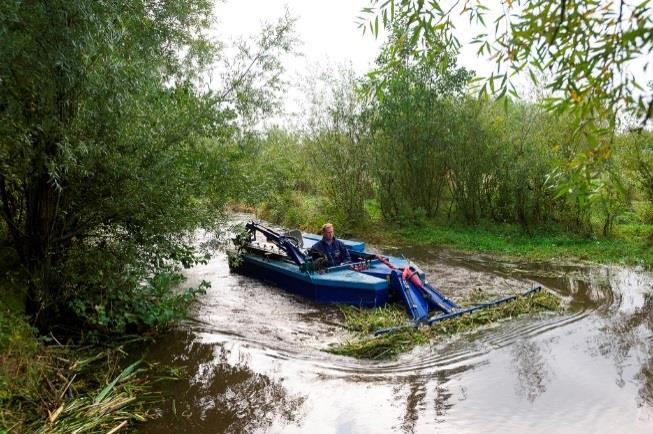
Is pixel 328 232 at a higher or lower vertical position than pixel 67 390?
higher

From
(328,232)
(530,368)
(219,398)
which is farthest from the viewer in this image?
(328,232)

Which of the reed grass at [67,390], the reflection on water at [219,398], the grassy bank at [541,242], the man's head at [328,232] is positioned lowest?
the reflection on water at [219,398]

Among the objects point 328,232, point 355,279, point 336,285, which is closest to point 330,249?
point 328,232

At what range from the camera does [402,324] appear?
7035 mm

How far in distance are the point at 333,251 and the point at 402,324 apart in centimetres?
248

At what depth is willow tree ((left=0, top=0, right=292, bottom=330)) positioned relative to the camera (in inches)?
183

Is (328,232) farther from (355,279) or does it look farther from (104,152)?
(104,152)

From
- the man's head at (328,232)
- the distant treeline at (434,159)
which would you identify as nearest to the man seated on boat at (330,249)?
the man's head at (328,232)

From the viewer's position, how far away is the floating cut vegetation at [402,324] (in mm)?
6445

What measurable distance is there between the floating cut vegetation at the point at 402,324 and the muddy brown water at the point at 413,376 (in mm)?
149

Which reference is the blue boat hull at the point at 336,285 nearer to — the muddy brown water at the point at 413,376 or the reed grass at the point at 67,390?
the muddy brown water at the point at 413,376

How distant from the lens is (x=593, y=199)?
199 cm

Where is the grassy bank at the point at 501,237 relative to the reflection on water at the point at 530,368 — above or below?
above

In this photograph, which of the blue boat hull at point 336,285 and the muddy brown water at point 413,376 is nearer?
the muddy brown water at point 413,376
